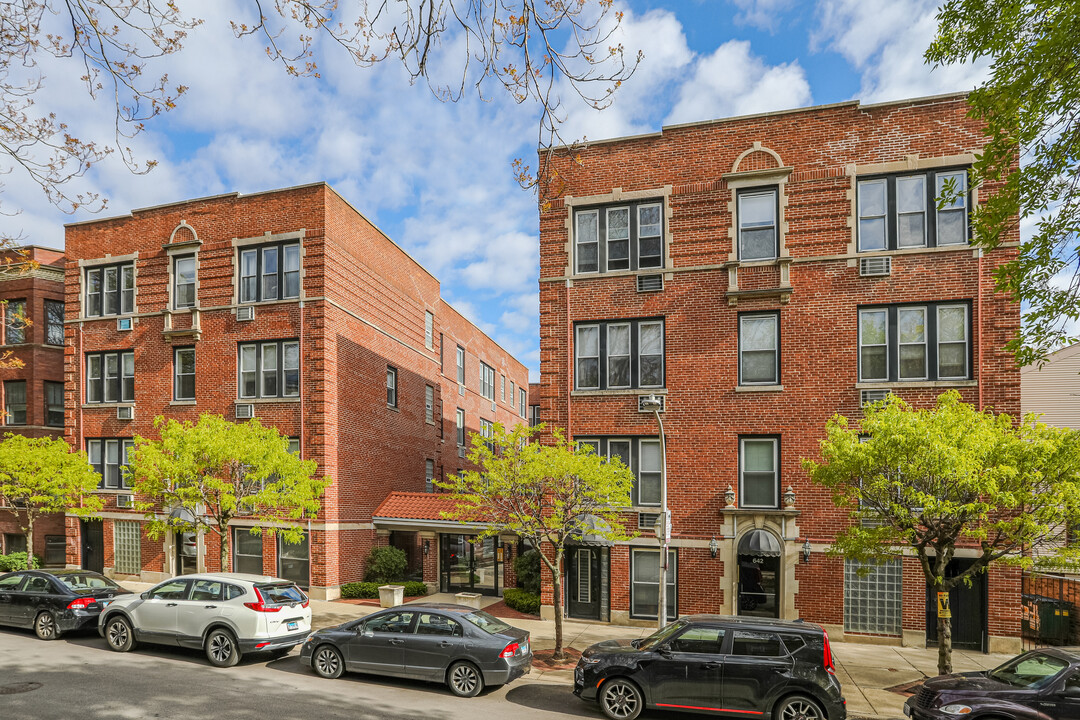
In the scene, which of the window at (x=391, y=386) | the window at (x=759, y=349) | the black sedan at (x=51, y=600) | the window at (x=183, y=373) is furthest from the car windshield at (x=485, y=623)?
the window at (x=183, y=373)

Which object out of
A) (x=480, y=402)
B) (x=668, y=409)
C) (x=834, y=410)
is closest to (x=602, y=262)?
(x=668, y=409)

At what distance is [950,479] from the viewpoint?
1216 centimetres

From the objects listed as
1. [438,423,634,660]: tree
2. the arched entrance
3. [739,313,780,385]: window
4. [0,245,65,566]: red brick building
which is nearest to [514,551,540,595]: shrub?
[438,423,634,660]: tree

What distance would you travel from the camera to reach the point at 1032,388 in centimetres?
2994

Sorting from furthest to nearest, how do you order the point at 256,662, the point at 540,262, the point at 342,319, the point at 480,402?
1. the point at 480,402
2. the point at 342,319
3. the point at 540,262
4. the point at 256,662

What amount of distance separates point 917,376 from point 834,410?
2.24m

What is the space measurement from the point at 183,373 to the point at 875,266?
912 inches

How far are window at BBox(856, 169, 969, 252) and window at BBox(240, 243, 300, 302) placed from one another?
18.1 meters

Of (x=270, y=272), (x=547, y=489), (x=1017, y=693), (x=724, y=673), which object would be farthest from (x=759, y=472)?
(x=270, y=272)

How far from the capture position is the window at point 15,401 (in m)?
28.1

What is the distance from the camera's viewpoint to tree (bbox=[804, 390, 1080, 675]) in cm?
1205

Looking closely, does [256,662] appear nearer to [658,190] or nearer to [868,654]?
[868,654]

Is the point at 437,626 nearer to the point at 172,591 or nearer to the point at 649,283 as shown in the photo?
the point at 172,591

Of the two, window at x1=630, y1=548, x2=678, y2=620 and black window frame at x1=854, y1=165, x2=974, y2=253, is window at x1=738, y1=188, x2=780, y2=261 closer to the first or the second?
black window frame at x1=854, y1=165, x2=974, y2=253
